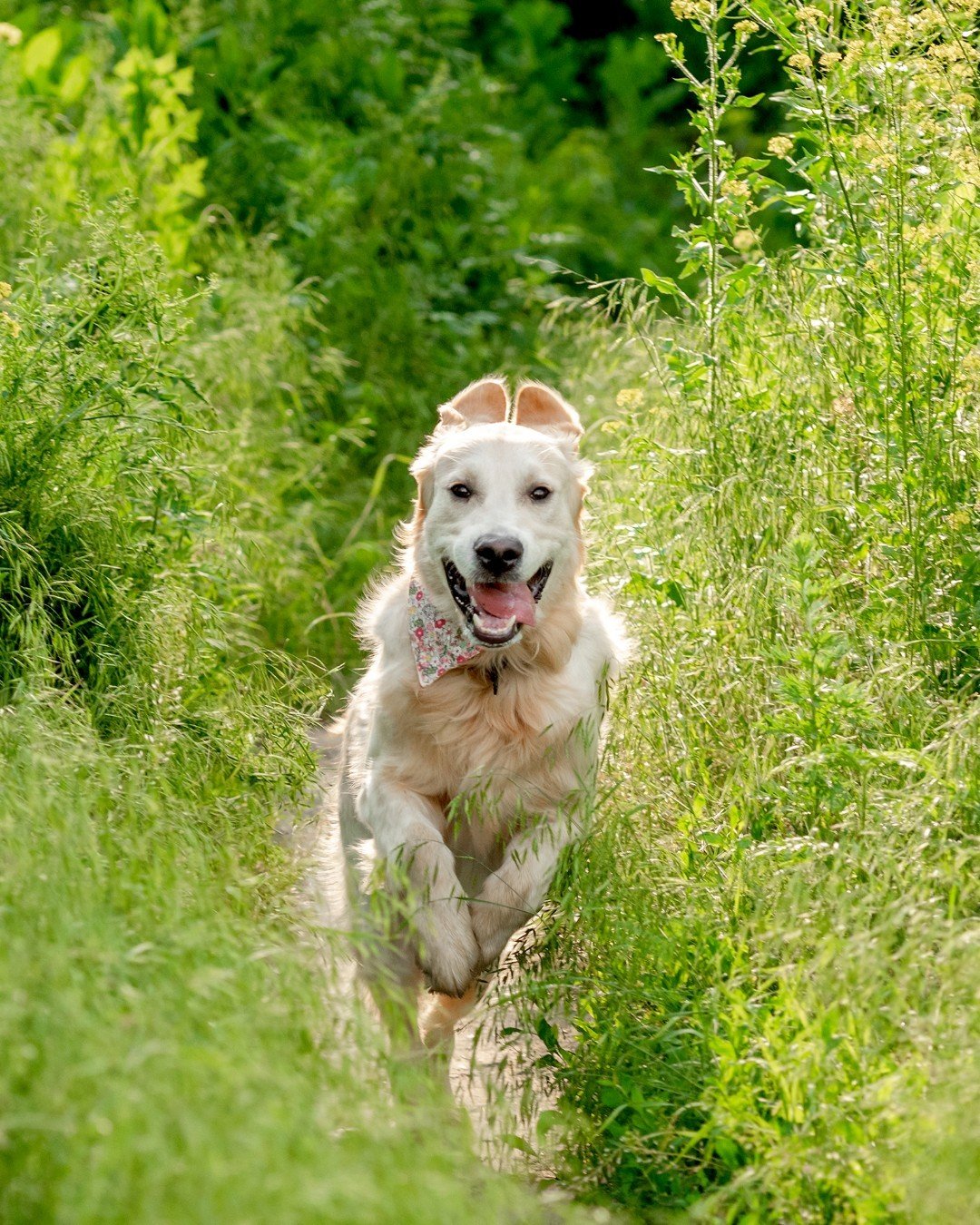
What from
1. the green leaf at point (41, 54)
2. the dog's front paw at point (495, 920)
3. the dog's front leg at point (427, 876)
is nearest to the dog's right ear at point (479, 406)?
the dog's front leg at point (427, 876)

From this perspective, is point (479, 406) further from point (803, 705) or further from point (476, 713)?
point (803, 705)

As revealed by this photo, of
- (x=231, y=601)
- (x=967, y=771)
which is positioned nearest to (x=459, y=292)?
(x=231, y=601)

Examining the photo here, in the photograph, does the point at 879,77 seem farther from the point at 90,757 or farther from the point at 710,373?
the point at 90,757

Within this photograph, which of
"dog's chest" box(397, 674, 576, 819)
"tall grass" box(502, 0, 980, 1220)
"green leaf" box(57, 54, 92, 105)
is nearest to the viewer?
"tall grass" box(502, 0, 980, 1220)

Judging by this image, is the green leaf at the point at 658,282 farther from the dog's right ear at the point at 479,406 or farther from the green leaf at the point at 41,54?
the green leaf at the point at 41,54

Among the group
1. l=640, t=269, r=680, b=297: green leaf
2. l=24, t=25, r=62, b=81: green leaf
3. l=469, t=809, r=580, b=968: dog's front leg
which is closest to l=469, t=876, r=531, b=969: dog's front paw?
l=469, t=809, r=580, b=968: dog's front leg

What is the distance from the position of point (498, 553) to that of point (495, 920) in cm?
94

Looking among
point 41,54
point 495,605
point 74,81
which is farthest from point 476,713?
point 41,54

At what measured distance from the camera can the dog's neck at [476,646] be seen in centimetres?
449

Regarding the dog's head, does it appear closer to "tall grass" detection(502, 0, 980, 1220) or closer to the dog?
the dog

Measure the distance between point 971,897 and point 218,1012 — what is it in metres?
1.73

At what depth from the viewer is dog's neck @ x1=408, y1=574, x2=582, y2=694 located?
177 inches

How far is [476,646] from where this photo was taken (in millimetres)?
4449

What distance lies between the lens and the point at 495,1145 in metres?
3.60
